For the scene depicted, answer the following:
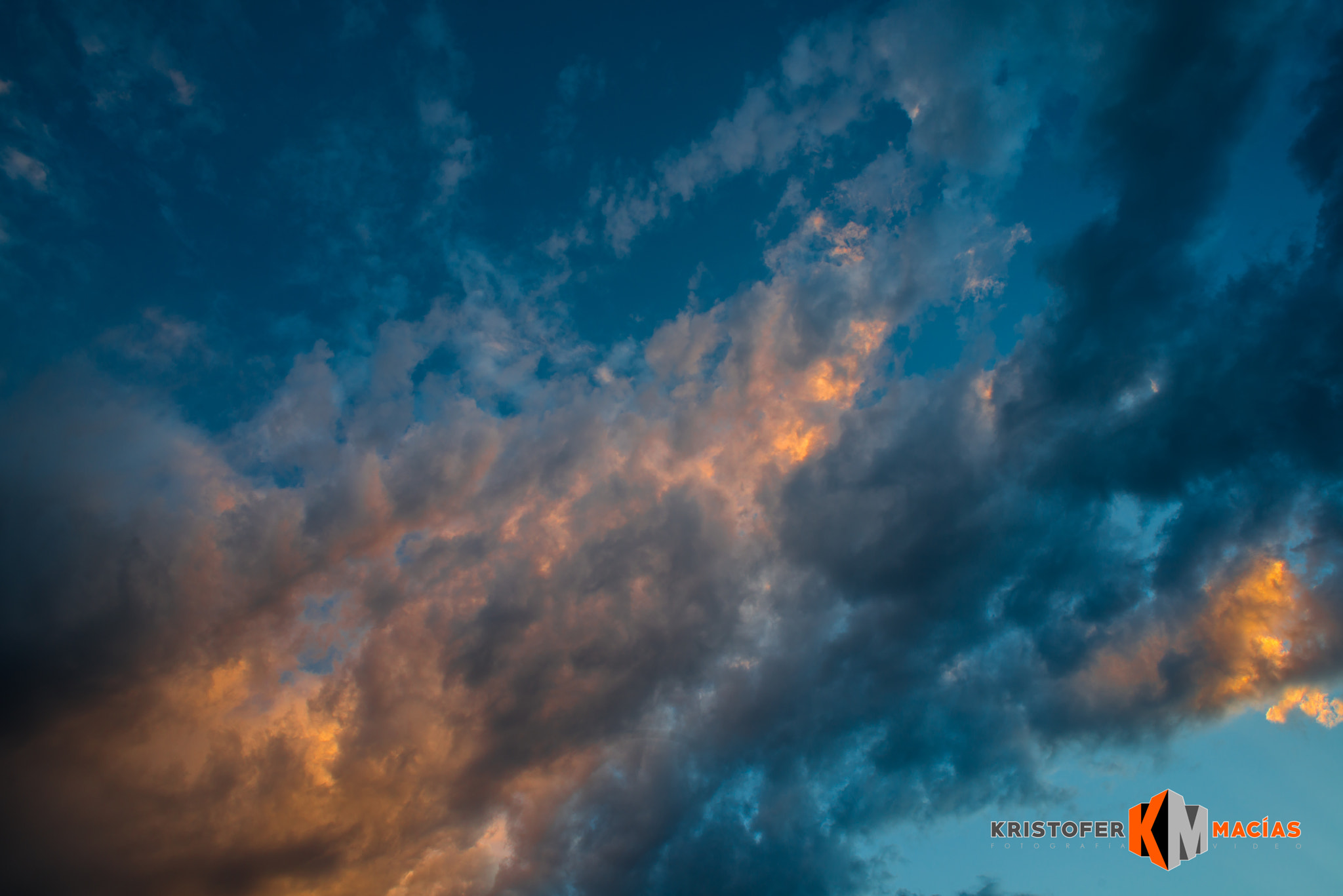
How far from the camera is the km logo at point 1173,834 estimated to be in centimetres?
7606

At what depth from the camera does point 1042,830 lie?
8331 cm

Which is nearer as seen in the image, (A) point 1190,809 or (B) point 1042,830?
(A) point 1190,809

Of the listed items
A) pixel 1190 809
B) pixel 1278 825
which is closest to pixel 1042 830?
pixel 1190 809

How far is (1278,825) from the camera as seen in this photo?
2972 inches

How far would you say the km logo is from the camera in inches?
2995

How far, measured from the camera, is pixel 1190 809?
7662 centimetres

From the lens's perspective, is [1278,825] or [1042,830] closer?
[1278,825]

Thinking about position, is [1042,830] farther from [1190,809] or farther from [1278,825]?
[1278,825]

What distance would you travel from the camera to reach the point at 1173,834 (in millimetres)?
76250

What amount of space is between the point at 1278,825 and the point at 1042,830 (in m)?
31.2

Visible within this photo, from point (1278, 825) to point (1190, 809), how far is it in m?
12.1
